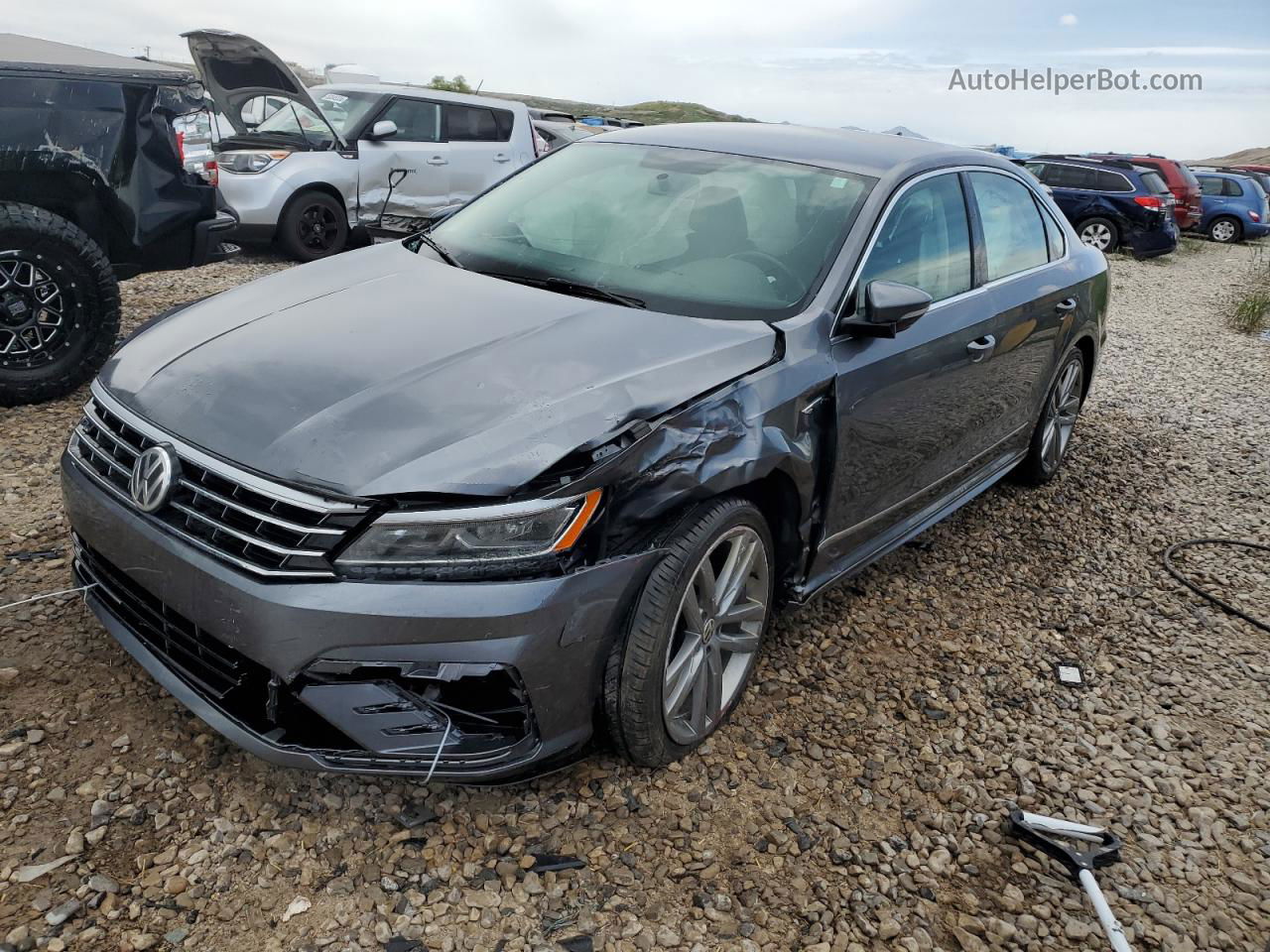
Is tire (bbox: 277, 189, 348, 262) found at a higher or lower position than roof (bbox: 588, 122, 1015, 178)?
lower

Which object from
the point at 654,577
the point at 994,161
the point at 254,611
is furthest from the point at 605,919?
the point at 994,161

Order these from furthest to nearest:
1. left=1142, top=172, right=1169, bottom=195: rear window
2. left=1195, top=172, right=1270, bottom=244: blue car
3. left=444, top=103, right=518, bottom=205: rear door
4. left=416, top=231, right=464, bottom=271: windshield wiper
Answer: left=1195, top=172, right=1270, bottom=244: blue car < left=1142, top=172, right=1169, bottom=195: rear window < left=444, top=103, right=518, bottom=205: rear door < left=416, top=231, right=464, bottom=271: windshield wiper

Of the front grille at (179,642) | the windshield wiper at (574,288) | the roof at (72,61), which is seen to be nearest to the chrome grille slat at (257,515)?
the front grille at (179,642)

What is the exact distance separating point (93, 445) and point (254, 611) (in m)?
0.90

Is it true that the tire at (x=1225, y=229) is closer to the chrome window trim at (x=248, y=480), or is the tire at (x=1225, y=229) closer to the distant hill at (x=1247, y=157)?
the chrome window trim at (x=248, y=480)

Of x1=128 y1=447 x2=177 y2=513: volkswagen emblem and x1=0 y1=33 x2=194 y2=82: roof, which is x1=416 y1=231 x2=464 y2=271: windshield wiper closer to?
x1=128 y1=447 x2=177 y2=513: volkswagen emblem

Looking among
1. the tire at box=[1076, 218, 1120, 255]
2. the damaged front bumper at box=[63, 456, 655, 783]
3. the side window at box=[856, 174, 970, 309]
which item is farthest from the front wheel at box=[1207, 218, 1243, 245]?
the damaged front bumper at box=[63, 456, 655, 783]

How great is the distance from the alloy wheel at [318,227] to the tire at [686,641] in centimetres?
714

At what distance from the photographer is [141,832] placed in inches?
90.3

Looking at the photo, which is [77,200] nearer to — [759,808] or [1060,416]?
[759,808]

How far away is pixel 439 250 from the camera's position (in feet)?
11.5

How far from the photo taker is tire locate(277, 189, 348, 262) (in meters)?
8.55

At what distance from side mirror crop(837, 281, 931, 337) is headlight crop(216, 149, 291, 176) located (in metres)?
6.99

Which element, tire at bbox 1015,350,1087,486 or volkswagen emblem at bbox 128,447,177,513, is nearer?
volkswagen emblem at bbox 128,447,177,513
